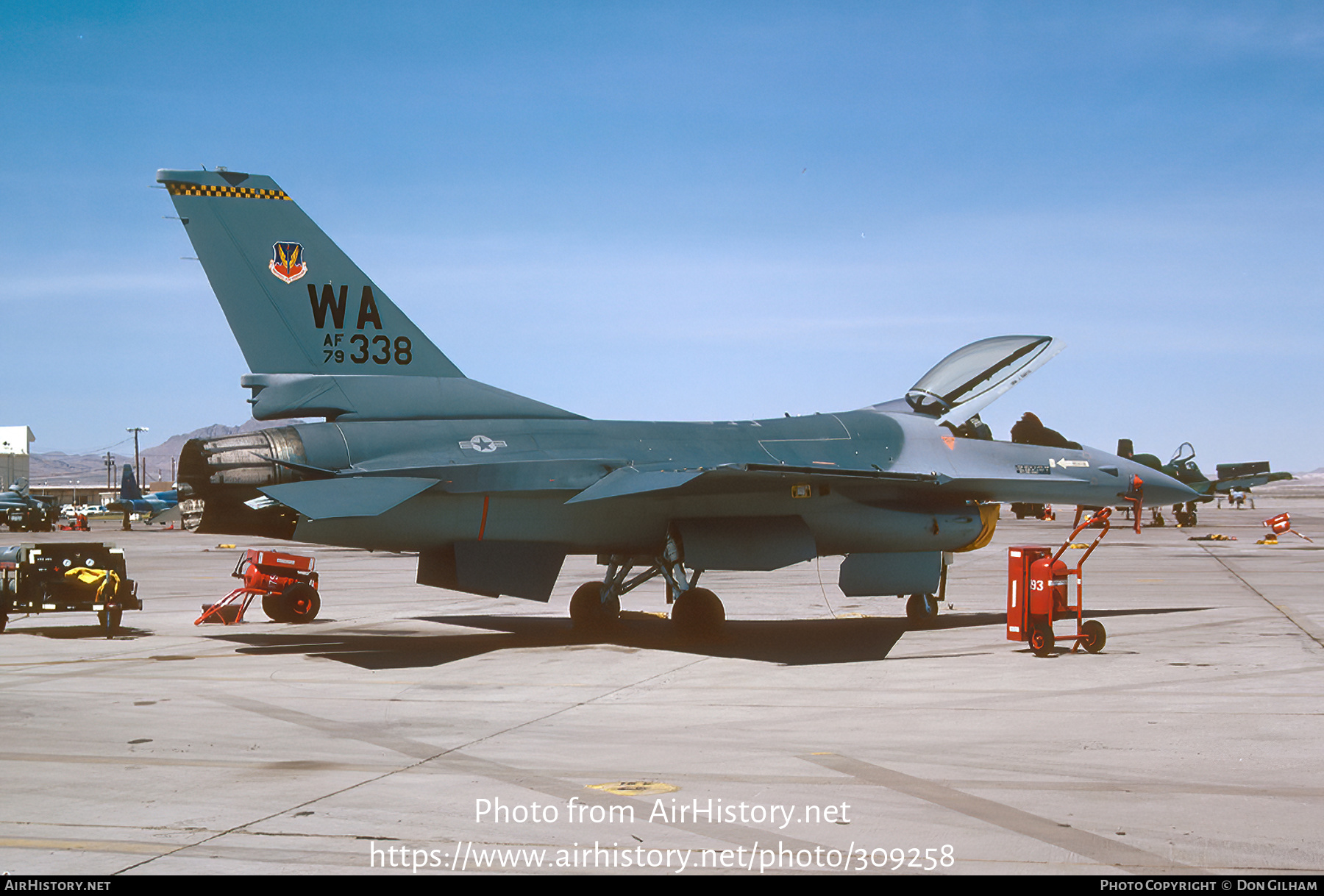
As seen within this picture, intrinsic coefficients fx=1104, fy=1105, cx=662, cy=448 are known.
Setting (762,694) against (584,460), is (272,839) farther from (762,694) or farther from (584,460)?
(584,460)

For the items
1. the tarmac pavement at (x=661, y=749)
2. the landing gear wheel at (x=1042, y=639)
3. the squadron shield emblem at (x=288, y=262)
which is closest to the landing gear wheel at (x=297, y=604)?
the tarmac pavement at (x=661, y=749)

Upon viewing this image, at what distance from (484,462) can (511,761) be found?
6368mm

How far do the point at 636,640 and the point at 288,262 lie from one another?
6.54 m

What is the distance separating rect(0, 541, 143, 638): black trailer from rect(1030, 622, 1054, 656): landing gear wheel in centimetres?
1184

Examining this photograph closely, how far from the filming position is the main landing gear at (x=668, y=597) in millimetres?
14445

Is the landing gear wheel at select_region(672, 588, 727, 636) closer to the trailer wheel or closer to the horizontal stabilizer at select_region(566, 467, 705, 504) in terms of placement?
the horizontal stabilizer at select_region(566, 467, 705, 504)

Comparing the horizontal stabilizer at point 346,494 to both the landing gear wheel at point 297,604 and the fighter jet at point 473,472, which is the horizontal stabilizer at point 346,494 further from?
the landing gear wheel at point 297,604

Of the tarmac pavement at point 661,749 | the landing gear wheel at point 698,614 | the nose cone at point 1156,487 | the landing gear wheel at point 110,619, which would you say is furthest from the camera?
the nose cone at point 1156,487

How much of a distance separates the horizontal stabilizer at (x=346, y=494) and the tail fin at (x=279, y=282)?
188 centimetres

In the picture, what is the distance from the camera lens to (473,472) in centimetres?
1327

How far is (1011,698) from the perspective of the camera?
9984 mm

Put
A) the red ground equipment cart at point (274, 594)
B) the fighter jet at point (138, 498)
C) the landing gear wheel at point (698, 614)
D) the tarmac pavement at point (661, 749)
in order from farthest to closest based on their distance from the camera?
the fighter jet at point (138, 498) → the red ground equipment cart at point (274, 594) → the landing gear wheel at point (698, 614) → the tarmac pavement at point (661, 749)
